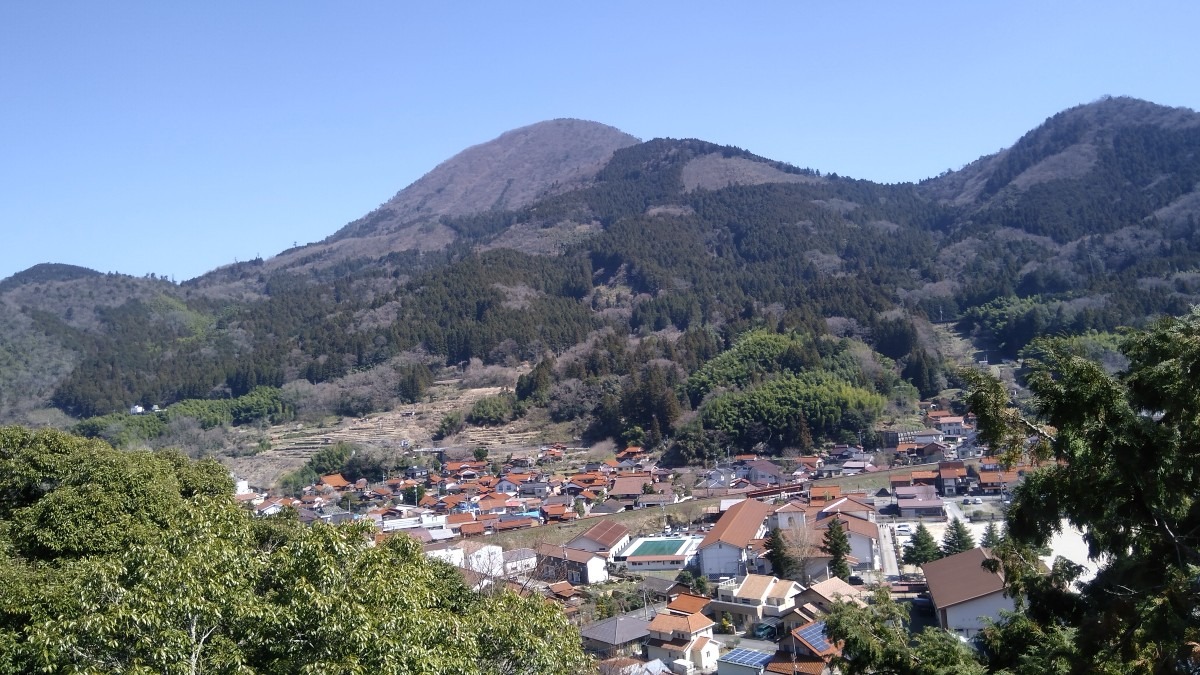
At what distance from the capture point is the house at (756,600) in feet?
54.3

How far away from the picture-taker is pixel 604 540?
22.9 metres

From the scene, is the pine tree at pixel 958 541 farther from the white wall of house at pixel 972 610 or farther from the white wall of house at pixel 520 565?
the white wall of house at pixel 520 565

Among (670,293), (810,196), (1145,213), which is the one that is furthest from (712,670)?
(810,196)

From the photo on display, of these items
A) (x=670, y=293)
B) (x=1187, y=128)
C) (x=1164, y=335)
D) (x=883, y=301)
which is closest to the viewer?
(x=1164, y=335)

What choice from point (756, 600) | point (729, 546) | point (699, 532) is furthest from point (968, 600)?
point (699, 532)

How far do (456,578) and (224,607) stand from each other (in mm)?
3591

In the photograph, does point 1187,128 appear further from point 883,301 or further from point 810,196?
point 883,301

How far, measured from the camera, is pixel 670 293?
60.0m

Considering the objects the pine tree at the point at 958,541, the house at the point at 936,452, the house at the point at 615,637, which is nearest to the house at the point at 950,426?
the house at the point at 936,452

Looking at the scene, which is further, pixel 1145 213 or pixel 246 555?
pixel 1145 213

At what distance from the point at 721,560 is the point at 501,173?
133 metres

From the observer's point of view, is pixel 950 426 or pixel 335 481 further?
pixel 950 426

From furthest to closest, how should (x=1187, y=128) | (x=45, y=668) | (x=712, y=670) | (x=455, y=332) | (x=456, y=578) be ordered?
(x=1187, y=128)
(x=455, y=332)
(x=712, y=670)
(x=456, y=578)
(x=45, y=668)

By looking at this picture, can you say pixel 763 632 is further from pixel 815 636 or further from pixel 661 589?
pixel 661 589
